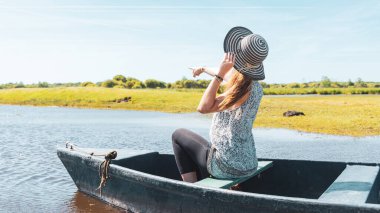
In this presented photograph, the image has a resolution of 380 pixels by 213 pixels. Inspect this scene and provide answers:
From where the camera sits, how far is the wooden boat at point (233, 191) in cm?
509

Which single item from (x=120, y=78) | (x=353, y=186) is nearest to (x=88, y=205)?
(x=353, y=186)

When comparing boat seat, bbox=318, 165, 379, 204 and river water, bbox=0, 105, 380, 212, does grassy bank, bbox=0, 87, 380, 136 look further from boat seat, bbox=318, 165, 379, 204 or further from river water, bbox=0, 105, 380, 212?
boat seat, bbox=318, 165, 379, 204

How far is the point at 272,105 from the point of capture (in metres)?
42.1

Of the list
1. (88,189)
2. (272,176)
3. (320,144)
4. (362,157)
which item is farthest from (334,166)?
(320,144)

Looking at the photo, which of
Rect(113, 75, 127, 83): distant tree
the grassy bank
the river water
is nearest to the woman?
the river water

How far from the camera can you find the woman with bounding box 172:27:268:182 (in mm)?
5707

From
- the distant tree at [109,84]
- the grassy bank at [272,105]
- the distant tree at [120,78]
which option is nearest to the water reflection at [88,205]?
the grassy bank at [272,105]

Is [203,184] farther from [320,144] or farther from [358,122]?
[358,122]

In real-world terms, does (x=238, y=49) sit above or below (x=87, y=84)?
below

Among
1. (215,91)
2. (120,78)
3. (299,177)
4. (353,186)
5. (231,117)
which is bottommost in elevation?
(299,177)

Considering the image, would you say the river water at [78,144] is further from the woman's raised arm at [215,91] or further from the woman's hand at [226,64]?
the woman's hand at [226,64]

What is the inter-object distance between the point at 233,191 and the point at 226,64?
1.40m

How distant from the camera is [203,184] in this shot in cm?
601

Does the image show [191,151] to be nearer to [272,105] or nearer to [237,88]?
[237,88]
